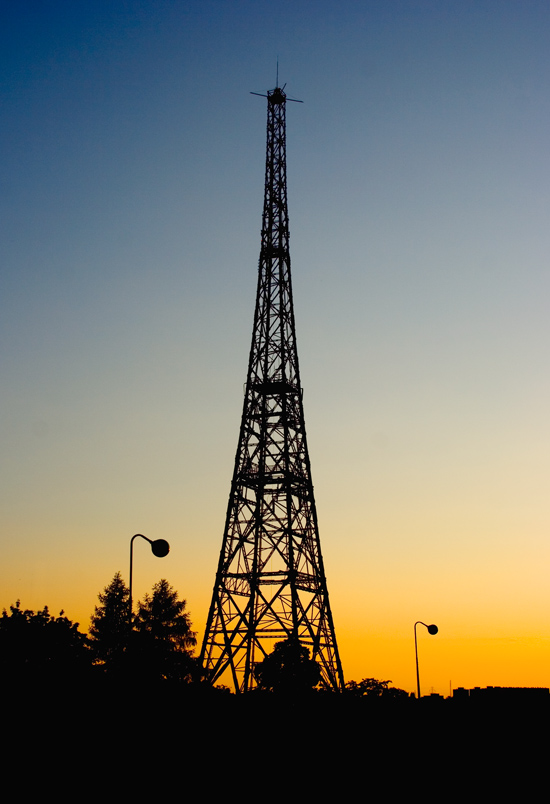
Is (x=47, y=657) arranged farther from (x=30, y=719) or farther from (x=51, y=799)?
(x=51, y=799)

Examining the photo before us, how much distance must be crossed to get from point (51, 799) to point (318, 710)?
31.7 feet

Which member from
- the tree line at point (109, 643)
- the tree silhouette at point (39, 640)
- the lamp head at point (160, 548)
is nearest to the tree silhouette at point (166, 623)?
the tree line at point (109, 643)

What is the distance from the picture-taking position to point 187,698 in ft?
104

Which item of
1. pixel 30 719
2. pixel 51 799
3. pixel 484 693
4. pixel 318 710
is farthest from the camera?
pixel 484 693

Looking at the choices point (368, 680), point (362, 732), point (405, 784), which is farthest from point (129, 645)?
point (368, 680)

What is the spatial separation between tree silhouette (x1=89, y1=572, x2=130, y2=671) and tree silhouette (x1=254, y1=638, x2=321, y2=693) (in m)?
19.2

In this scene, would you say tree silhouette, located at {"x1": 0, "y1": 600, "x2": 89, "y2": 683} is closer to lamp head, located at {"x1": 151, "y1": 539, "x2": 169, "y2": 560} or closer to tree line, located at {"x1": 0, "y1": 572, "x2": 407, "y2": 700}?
tree line, located at {"x1": 0, "y1": 572, "x2": 407, "y2": 700}

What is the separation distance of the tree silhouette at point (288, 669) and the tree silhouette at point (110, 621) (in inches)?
757

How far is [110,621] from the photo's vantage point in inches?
2835

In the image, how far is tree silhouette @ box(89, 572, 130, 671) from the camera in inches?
2618

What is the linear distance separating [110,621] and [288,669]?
2766 cm

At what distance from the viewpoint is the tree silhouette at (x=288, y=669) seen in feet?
157

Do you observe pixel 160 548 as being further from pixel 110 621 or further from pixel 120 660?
pixel 110 621

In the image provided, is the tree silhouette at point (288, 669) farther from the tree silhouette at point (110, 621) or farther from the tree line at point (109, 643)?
the tree silhouette at point (110, 621)
